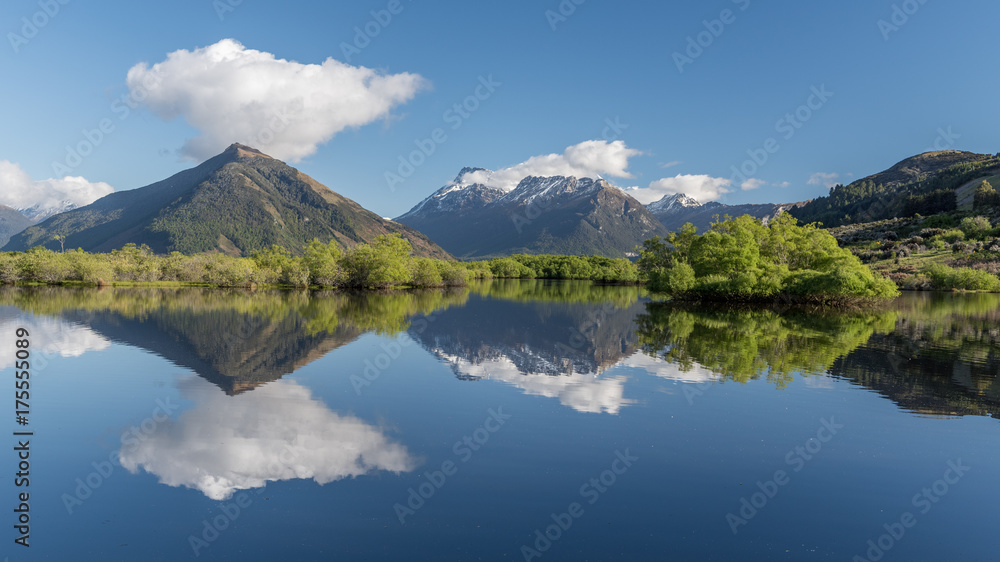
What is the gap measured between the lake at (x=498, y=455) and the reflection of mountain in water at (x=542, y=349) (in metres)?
0.27

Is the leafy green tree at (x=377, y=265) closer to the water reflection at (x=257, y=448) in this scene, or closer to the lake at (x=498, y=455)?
the lake at (x=498, y=455)

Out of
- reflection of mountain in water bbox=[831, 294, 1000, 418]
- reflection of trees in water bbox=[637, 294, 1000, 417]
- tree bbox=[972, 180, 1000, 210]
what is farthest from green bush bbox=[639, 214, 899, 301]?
tree bbox=[972, 180, 1000, 210]

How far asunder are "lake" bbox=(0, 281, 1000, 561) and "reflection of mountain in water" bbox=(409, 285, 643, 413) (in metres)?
0.27

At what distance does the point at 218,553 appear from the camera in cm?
775

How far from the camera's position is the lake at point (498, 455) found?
8352 millimetres

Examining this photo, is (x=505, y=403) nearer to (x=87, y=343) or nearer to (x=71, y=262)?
(x=87, y=343)

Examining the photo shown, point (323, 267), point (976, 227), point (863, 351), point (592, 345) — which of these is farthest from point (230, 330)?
point (976, 227)

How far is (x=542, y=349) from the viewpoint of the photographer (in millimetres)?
28203

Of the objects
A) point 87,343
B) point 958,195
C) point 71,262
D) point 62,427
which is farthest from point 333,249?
point 958,195

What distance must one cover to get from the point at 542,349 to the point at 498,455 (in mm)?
16414

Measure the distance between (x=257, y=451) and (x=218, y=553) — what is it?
4289 mm

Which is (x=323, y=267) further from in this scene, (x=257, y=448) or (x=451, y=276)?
(x=257, y=448)

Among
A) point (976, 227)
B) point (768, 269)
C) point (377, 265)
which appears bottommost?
point (768, 269)

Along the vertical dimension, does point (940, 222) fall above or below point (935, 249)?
above
